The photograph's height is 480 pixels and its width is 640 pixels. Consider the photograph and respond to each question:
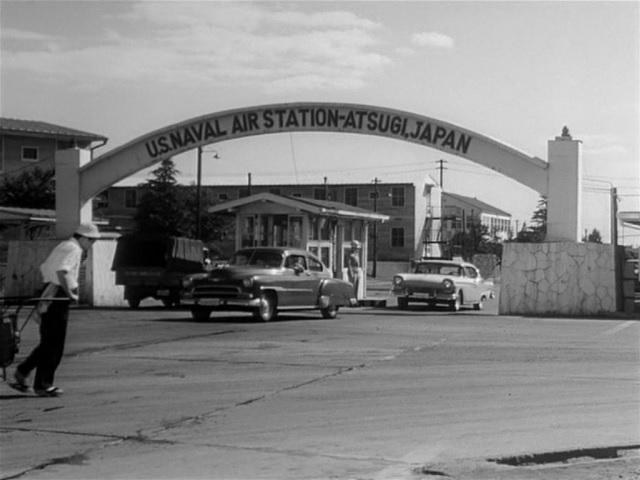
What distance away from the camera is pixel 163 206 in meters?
69.8

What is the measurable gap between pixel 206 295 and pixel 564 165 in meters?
9.63

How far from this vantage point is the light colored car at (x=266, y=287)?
23.5m

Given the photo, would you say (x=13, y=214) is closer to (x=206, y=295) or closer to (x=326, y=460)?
(x=206, y=295)

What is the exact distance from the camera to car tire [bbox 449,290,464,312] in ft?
104

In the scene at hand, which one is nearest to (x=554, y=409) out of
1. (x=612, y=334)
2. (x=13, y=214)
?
(x=612, y=334)

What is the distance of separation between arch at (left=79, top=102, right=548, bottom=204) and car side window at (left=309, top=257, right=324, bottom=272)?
5.14 meters

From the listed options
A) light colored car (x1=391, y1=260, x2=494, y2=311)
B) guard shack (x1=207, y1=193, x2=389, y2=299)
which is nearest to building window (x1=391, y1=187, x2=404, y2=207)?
guard shack (x1=207, y1=193, x2=389, y2=299)

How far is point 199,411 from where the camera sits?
11.4 meters

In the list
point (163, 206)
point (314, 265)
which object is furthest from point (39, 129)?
point (314, 265)

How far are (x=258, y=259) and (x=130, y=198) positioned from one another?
215 ft

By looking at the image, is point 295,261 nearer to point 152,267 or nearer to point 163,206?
point 152,267

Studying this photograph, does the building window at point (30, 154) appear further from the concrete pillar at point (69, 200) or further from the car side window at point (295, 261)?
the car side window at point (295, 261)

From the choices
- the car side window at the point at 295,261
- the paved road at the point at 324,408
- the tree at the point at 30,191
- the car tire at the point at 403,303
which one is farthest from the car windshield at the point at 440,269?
the tree at the point at 30,191

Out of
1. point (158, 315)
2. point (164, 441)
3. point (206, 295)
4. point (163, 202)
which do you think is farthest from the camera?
point (163, 202)
